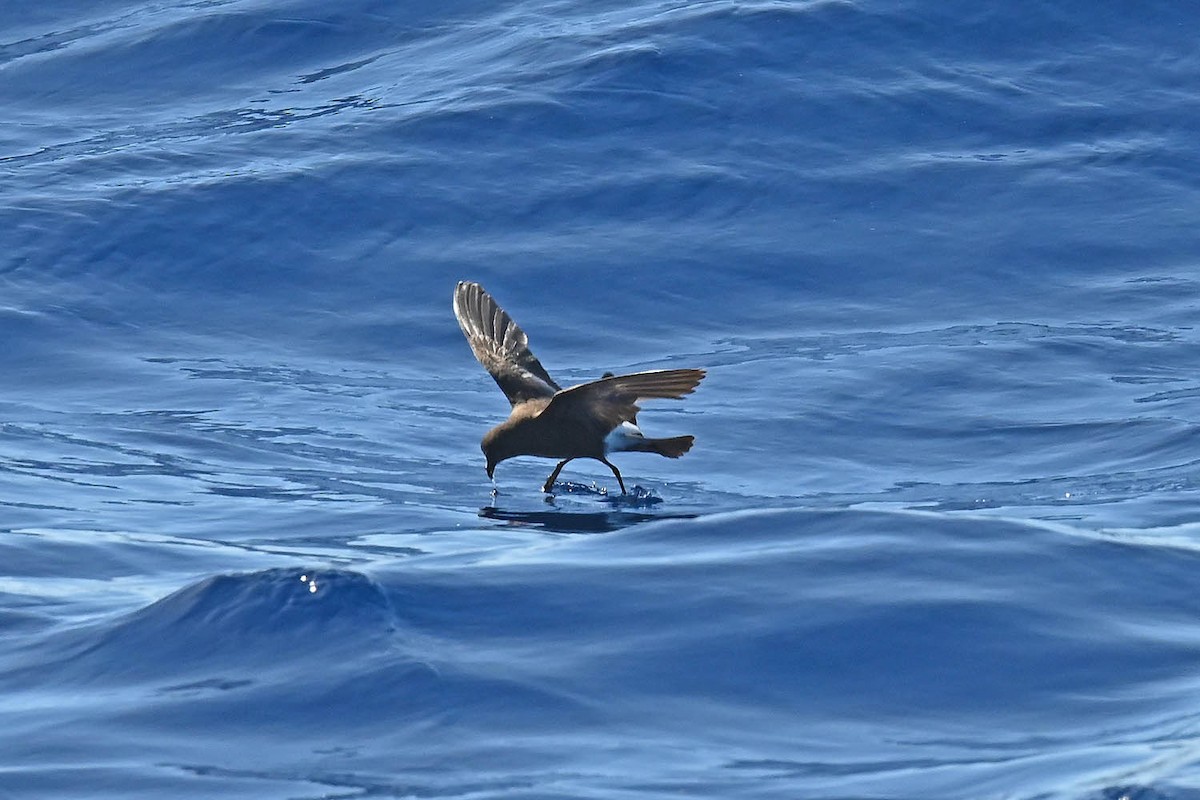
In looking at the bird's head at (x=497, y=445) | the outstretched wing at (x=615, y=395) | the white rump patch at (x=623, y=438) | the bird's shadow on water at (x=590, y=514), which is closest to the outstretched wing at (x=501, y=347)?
the bird's head at (x=497, y=445)

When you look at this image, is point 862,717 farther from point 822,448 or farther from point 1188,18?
point 1188,18

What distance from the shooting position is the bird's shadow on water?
909 centimetres

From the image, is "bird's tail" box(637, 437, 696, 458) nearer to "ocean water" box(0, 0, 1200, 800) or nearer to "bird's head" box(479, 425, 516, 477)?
"ocean water" box(0, 0, 1200, 800)

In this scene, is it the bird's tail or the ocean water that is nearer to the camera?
the ocean water

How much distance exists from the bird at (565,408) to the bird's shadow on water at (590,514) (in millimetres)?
113

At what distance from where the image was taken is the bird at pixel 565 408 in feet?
29.9

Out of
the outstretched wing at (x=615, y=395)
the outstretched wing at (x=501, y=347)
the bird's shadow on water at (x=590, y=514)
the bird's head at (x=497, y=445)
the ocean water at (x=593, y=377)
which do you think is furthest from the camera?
the outstretched wing at (x=501, y=347)

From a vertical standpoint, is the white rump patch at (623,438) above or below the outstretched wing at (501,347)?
below

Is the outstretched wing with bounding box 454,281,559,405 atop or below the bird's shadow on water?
atop

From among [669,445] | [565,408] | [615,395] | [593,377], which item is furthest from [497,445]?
[593,377]

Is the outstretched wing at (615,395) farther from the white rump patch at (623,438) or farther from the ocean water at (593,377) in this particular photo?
the ocean water at (593,377)

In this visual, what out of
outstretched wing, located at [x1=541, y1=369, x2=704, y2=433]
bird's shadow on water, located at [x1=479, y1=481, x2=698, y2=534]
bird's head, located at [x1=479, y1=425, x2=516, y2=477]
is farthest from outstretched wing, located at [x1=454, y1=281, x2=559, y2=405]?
outstretched wing, located at [x1=541, y1=369, x2=704, y2=433]

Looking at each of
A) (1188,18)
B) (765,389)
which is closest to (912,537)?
(765,389)

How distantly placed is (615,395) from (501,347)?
6.39ft
